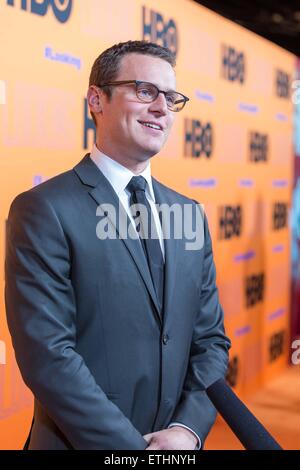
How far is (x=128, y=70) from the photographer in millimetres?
1584

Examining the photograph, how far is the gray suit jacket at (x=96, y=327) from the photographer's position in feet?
4.56

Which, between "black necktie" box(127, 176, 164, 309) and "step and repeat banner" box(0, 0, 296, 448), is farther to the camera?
"step and repeat banner" box(0, 0, 296, 448)

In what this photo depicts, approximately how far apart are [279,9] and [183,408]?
328 inches

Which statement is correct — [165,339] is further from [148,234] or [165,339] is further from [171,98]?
[171,98]

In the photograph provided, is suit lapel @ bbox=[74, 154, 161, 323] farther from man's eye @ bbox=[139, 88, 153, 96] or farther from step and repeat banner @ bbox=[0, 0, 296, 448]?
step and repeat banner @ bbox=[0, 0, 296, 448]

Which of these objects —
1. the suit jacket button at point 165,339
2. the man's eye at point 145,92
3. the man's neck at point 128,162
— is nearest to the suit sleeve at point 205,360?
the suit jacket button at point 165,339

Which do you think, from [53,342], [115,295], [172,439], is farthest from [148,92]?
[172,439]

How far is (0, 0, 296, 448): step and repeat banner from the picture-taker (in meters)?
2.64

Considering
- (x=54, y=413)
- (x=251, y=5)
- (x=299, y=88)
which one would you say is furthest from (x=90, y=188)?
(x=251, y=5)

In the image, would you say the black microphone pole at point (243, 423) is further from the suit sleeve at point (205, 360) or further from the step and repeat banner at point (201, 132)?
the step and repeat banner at point (201, 132)

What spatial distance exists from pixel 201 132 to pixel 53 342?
2.90 meters

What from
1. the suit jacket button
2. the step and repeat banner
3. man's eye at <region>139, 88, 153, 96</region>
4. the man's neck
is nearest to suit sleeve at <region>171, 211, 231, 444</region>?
the suit jacket button

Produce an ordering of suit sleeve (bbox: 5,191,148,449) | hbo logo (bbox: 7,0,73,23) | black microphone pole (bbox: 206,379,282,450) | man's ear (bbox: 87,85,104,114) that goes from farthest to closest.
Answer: hbo logo (bbox: 7,0,73,23)
man's ear (bbox: 87,85,104,114)
suit sleeve (bbox: 5,191,148,449)
black microphone pole (bbox: 206,379,282,450)

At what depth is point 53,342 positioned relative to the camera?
1.38 m
